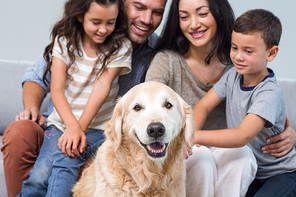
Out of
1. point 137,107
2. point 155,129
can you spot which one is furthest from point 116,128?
point 155,129

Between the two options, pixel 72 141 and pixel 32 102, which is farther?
pixel 32 102

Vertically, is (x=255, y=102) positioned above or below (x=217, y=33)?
below

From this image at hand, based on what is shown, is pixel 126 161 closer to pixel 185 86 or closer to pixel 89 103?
pixel 89 103

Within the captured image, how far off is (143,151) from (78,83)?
0.83 metres

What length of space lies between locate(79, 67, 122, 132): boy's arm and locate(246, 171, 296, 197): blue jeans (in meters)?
1.13

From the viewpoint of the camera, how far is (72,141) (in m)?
1.78

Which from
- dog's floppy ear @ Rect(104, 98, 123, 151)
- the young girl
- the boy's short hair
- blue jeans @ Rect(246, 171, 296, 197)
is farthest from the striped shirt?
blue jeans @ Rect(246, 171, 296, 197)

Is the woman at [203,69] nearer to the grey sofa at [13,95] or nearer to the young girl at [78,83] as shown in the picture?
the young girl at [78,83]

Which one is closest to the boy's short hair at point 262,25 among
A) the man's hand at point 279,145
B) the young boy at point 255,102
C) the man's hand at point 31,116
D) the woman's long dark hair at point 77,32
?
the young boy at point 255,102

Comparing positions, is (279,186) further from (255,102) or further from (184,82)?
(184,82)

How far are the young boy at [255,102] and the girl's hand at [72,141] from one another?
0.69 meters

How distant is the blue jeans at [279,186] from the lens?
1791 millimetres

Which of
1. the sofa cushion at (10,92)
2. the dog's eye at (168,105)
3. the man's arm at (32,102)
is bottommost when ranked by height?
the sofa cushion at (10,92)

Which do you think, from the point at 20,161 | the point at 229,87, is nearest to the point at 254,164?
the point at 229,87
